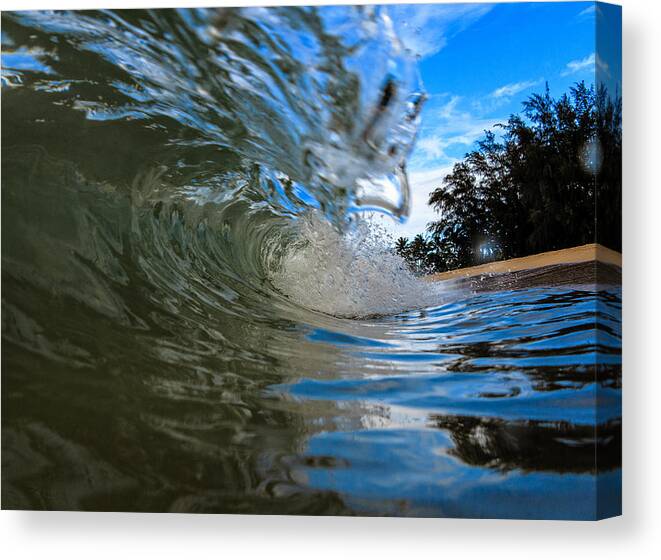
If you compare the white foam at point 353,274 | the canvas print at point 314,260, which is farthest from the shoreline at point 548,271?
the white foam at point 353,274

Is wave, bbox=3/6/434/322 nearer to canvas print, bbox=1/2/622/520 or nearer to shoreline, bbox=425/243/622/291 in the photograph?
canvas print, bbox=1/2/622/520

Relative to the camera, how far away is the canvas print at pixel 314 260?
3.20 m

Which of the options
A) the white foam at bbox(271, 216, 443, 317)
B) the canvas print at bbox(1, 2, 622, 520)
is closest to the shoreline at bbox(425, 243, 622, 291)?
the canvas print at bbox(1, 2, 622, 520)

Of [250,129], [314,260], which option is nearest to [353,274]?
[314,260]

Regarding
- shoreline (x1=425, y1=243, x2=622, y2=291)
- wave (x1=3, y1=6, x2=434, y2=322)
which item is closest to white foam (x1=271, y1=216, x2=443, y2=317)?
wave (x1=3, y1=6, x2=434, y2=322)

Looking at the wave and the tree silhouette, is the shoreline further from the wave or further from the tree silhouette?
the wave

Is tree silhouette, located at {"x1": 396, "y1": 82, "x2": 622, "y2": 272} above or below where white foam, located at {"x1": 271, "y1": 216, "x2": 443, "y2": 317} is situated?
above

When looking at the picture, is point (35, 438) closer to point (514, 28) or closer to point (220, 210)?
point (220, 210)

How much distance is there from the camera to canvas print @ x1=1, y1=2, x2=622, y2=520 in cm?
320

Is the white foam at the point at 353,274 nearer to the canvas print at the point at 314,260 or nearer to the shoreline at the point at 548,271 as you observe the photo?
the canvas print at the point at 314,260

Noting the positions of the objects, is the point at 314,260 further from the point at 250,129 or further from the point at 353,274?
the point at 250,129

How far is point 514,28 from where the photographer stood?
10.7 feet

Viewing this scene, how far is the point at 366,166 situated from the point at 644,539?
72.7 inches

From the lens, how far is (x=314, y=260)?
3.31 meters
